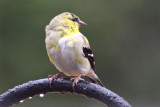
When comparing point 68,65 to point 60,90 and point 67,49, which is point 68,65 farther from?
point 60,90

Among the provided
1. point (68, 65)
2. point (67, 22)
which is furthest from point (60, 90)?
point (67, 22)

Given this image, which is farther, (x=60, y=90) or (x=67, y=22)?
(x=67, y=22)

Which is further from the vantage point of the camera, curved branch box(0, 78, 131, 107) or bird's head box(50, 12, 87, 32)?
bird's head box(50, 12, 87, 32)

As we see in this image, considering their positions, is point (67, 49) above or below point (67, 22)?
below

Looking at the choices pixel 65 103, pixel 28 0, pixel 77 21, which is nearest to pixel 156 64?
pixel 65 103

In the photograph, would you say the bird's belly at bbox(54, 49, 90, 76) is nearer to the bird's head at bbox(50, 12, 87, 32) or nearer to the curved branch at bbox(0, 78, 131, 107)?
the bird's head at bbox(50, 12, 87, 32)

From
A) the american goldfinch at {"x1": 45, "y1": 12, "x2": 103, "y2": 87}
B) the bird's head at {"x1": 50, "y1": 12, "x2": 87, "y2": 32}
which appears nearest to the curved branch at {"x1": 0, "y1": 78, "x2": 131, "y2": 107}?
the american goldfinch at {"x1": 45, "y1": 12, "x2": 103, "y2": 87}

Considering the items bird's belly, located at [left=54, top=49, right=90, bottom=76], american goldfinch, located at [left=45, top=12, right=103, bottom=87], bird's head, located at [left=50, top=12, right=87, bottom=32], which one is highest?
bird's head, located at [left=50, top=12, right=87, bottom=32]
